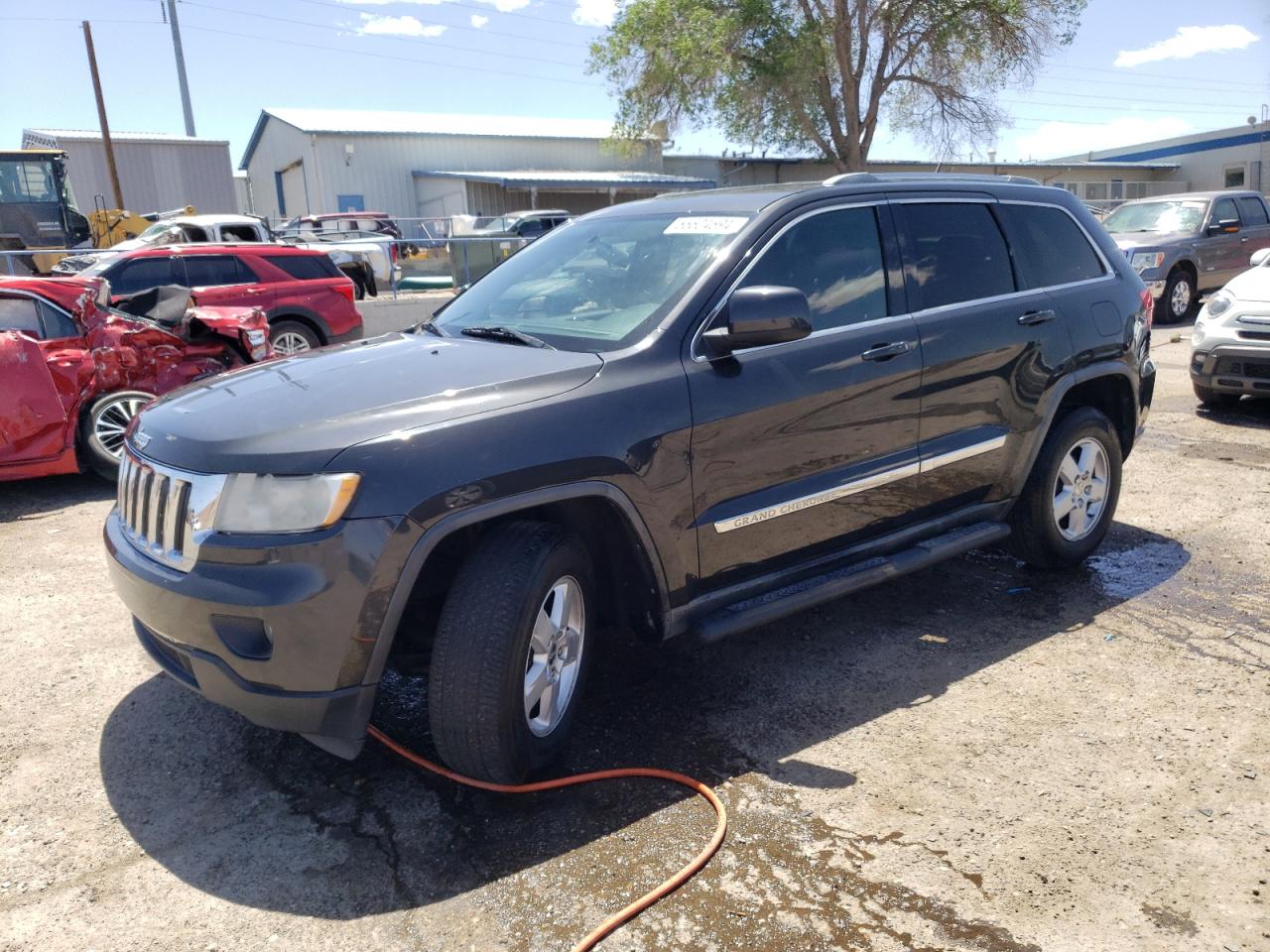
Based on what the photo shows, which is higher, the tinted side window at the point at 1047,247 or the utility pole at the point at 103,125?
the utility pole at the point at 103,125

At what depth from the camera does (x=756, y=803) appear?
3.10 metres

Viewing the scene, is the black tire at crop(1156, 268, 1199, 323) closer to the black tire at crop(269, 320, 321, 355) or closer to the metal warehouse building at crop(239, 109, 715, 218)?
the black tire at crop(269, 320, 321, 355)

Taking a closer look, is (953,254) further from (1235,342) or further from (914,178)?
(1235,342)

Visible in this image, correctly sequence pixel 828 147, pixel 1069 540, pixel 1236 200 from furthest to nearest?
1. pixel 828 147
2. pixel 1236 200
3. pixel 1069 540

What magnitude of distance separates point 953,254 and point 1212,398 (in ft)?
→ 18.4

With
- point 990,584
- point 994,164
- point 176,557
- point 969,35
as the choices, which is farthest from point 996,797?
point 994,164

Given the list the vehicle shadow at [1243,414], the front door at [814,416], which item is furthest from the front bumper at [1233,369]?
the front door at [814,416]

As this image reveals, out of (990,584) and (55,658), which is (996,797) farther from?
(55,658)

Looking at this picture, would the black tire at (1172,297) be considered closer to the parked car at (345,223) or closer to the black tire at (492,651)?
the black tire at (492,651)

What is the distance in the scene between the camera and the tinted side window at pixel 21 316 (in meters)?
6.77

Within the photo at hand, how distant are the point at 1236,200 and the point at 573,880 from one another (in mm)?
16727

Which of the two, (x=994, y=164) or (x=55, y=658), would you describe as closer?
(x=55, y=658)

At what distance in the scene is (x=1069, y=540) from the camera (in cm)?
487

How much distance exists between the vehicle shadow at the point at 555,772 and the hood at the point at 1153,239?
11.6 metres
